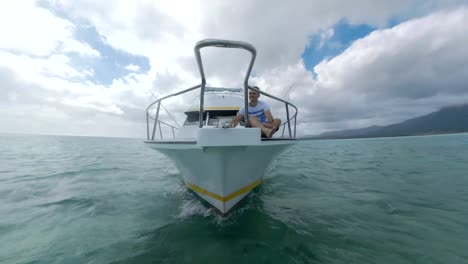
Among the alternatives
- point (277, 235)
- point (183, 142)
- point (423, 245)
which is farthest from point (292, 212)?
point (183, 142)

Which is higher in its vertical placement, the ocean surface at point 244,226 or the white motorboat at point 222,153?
the white motorboat at point 222,153

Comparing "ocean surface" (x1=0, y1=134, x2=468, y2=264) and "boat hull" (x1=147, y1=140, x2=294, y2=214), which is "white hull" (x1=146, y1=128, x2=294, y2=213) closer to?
"boat hull" (x1=147, y1=140, x2=294, y2=214)

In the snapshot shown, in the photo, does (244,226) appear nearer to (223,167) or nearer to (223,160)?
(223,167)

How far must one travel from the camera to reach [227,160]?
9.39ft

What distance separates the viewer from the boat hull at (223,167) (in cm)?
285

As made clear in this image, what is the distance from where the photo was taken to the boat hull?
2854mm

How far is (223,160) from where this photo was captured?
2.84 m

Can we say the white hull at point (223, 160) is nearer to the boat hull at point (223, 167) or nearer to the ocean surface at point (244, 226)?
the boat hull at point (223, 167)

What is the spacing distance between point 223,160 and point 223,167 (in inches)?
5.7

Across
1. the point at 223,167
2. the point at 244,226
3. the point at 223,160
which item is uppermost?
the point at 223,160

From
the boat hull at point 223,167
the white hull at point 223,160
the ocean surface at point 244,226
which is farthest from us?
the boat hull at point 223,167

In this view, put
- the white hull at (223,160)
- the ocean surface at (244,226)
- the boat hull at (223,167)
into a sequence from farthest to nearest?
the boat hull at (223,167)
the white hull at (223,160)
the ocean surface at (244,226)

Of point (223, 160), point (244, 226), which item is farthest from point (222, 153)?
point (244, 226)

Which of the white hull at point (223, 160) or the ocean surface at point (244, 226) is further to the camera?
the white hull at point (223, 160)
